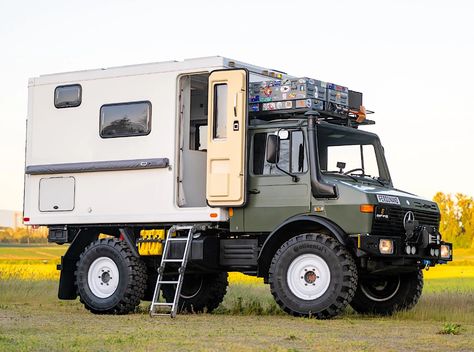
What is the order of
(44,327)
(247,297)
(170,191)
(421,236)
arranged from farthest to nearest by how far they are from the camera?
1. (247,297)
2. (170,191)
3. (421,236)
4. (44,327)

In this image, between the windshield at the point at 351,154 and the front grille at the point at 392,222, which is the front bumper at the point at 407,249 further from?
the windshield at the point at 351,154

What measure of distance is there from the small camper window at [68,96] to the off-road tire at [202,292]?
11.7 ft

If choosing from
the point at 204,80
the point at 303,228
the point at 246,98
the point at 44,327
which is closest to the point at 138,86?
the point at 204,80

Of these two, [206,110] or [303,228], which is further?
[206,110]

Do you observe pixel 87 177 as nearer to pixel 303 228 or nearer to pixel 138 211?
pixel 138 211

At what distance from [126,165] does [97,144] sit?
786 mm

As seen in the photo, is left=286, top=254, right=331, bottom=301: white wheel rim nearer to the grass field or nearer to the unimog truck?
the unimog truck

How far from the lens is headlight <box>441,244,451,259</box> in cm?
1700

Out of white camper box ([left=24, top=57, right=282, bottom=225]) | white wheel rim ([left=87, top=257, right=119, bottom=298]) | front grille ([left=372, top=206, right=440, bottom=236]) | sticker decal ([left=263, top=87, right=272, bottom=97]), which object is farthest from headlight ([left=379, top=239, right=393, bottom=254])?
white wheel rim ([left=87, top=257, right=119, bottom=298])

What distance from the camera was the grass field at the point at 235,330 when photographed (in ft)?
38.7

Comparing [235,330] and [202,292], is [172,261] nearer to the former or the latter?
[202,292]

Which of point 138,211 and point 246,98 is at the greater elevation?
point 246,98

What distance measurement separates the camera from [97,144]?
60.7ft

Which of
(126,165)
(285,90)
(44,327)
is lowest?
(44,327)
